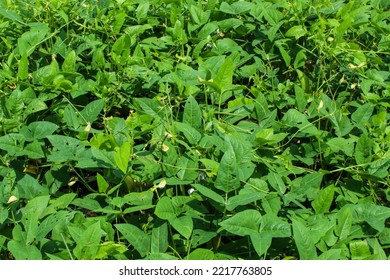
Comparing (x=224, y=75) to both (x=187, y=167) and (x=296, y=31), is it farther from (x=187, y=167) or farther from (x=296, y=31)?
(x=296, y=31)

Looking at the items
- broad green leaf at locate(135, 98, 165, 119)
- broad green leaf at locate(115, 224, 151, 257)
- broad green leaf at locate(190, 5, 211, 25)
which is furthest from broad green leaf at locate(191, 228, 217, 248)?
broad green leaf at locate(190, 5, 211, 25)

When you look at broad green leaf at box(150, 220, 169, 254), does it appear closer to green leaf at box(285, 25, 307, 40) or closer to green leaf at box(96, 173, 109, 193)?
green leaf at box(96, 173, 109, 193)

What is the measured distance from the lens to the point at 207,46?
8.46 feet

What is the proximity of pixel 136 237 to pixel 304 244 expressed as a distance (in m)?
0.45

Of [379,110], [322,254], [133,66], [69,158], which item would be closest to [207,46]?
[133,66]

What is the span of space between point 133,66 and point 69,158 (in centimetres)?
55

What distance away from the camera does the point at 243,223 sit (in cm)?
170

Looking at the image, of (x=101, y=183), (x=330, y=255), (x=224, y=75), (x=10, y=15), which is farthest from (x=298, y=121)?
(x=10, y=15)

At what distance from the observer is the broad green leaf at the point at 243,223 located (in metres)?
1.68

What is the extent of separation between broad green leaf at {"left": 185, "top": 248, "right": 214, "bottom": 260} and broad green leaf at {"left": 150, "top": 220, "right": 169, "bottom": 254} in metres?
0.08

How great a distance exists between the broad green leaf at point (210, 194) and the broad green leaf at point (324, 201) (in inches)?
12.1

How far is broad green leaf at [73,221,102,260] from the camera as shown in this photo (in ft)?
5.42

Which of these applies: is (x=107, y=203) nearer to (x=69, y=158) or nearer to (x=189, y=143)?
(x=69, y=158)

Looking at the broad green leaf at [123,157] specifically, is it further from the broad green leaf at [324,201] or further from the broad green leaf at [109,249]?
the broad green leaf at [324,201]
